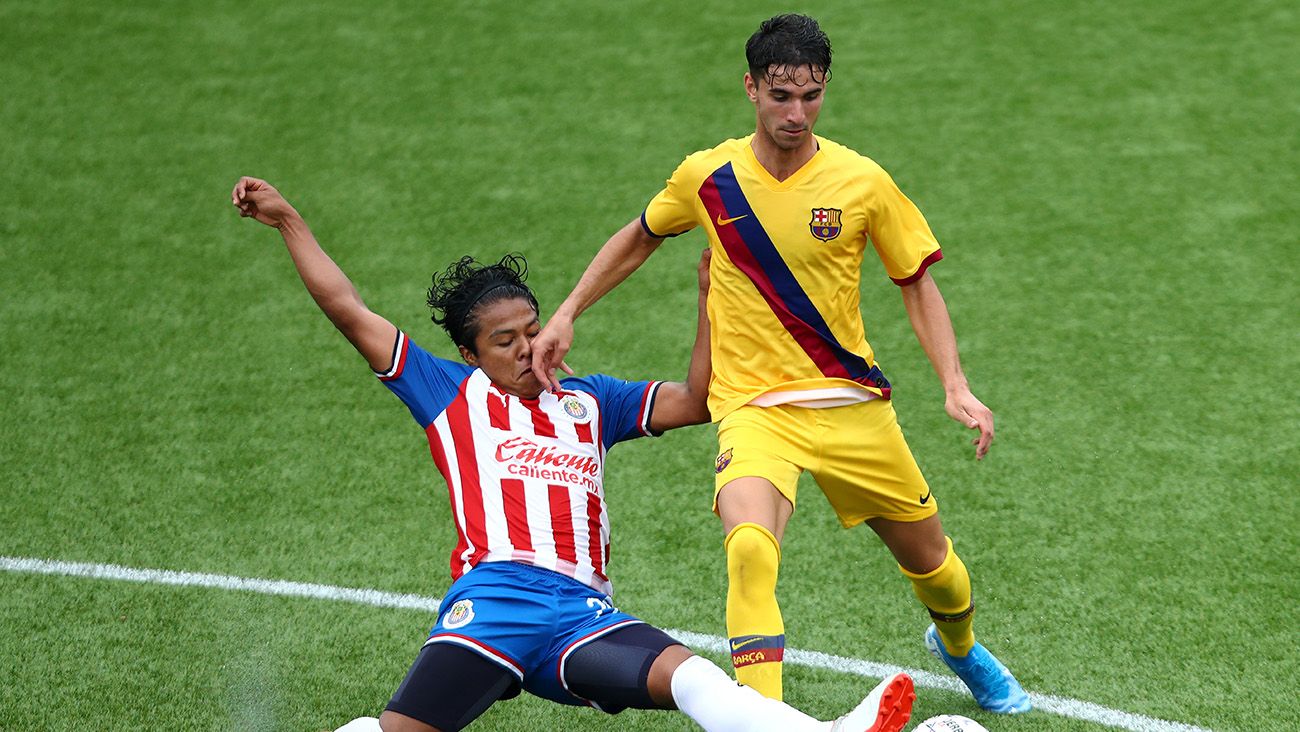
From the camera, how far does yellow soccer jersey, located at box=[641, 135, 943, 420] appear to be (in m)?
4.08

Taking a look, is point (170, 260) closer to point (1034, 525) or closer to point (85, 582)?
point (85, 582)

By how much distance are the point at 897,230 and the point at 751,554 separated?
105 centimetres

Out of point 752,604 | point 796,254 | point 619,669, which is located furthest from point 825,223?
point 619,669

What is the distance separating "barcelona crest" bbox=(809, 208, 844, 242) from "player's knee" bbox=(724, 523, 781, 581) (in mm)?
880

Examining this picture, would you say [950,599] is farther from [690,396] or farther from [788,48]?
[788,48]

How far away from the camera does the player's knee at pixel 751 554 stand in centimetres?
375

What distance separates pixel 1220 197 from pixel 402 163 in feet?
15.8

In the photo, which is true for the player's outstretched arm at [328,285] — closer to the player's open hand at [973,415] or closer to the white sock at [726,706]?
the white sock at [726,706]

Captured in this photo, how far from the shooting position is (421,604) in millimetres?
5352

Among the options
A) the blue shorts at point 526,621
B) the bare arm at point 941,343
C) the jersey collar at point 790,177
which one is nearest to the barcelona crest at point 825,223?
the jersey collar at point 790,177

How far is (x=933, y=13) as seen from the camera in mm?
10133

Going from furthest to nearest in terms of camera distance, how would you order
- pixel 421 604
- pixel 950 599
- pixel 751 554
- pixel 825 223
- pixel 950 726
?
pixel 421 604 → pixel 950 599 → pixel 825 223 → pixel 751 554 → pixel 950 726

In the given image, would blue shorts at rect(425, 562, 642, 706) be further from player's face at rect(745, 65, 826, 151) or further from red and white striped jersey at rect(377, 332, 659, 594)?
player's face at rect(745, 65, 826, 151)

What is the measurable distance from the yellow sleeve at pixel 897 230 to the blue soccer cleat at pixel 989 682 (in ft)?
4.27
